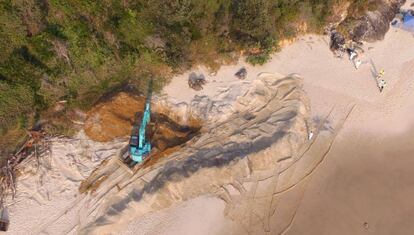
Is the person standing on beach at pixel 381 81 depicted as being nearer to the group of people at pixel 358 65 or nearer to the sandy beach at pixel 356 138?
the group of people at pixel 358 65

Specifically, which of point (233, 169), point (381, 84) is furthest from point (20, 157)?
point (381, 84)

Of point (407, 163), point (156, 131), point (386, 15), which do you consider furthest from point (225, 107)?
point (386, 15)

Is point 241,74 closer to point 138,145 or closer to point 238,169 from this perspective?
point 238,169

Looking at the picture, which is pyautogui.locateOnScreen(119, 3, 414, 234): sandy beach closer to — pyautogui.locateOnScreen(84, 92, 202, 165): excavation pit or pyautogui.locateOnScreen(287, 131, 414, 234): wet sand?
pyautogui.locateOnScreen(287, 131, 414, 234): wet sand

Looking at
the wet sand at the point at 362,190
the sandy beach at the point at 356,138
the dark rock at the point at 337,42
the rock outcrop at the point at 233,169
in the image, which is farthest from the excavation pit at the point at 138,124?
the dark rock at the point at 337,42

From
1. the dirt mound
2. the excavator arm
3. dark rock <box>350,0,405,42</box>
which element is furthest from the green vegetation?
dark rock <box>350,0,405,42</box>

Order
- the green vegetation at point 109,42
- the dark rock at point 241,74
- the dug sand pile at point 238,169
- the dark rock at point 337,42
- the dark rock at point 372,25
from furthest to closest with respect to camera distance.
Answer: the dark rock at point 372,25 < the dark rock at point 337,42 < the dark rock at point 241,74 < the green vegetation at point 109,42 < the dug sand pile at point 238,169
